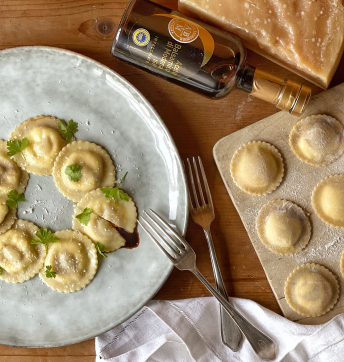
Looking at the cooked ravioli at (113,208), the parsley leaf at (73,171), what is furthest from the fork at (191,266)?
the parsley leaf at (73,171)

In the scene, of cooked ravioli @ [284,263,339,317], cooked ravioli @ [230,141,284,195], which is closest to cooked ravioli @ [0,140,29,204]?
cooked ravioli @ [230,141,284,195]

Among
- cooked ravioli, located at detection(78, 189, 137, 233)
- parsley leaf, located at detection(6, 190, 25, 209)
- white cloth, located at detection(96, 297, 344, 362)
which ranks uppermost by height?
cooked ravioli, located at detection(78, 189, 137, 233)

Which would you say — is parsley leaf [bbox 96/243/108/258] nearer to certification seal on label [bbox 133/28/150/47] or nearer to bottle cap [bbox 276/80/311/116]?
certification seal on label [bbox 133/28/150/47]

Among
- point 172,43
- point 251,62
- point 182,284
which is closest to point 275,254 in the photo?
point 182,284

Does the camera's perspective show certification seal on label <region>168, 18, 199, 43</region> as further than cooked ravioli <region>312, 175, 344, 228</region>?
No

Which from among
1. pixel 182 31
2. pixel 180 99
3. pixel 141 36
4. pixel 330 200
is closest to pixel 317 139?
pixel 330 200
